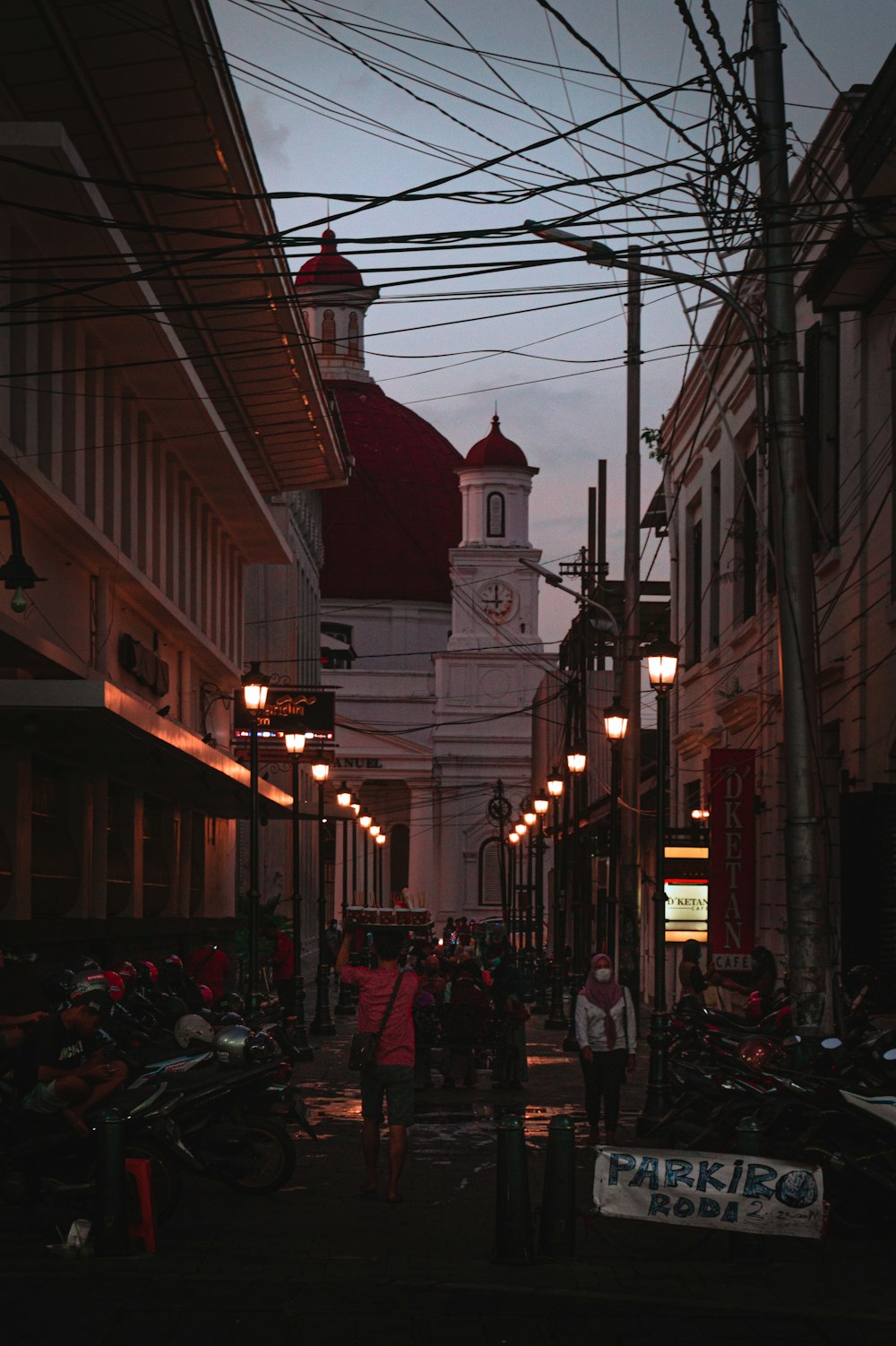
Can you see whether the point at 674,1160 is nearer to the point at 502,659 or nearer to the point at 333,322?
the point at 502,659

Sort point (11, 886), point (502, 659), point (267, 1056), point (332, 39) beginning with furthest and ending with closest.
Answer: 1. point (502, 659)
2. point (11, 886)
3. point (332, 39)
4. point (267, 1056)

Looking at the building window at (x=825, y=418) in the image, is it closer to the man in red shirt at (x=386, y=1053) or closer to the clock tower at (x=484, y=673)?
the man in red shirt at (x=386, y=1053)

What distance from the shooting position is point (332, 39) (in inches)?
597

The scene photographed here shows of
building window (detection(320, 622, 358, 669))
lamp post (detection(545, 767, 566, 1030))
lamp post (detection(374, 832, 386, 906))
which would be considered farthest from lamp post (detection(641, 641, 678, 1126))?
building window (detection(320, 622, 358, 669))

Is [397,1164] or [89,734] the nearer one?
[397,1164]

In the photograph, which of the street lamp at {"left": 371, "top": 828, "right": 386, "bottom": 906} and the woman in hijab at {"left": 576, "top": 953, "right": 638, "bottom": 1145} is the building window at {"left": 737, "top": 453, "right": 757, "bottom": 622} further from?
the street lamp at {"left": 371, "top": 828, "right": 386, "bottom": 906}

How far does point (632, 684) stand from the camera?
28.6m

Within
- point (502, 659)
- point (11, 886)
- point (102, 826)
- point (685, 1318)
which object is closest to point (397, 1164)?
point (685, 1318)

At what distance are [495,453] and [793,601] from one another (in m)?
89.0

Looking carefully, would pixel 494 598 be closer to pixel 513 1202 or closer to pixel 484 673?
pixel 484 673

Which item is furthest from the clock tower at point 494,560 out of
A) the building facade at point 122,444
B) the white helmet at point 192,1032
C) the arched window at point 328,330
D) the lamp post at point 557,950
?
the white helmet at point 192,1032

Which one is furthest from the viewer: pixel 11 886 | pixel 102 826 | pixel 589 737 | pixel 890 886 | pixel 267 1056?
pixel 589 737

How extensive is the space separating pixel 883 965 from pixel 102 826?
13.6 m

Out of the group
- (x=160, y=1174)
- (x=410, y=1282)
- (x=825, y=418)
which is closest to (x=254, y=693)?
(x=825, y=418)
